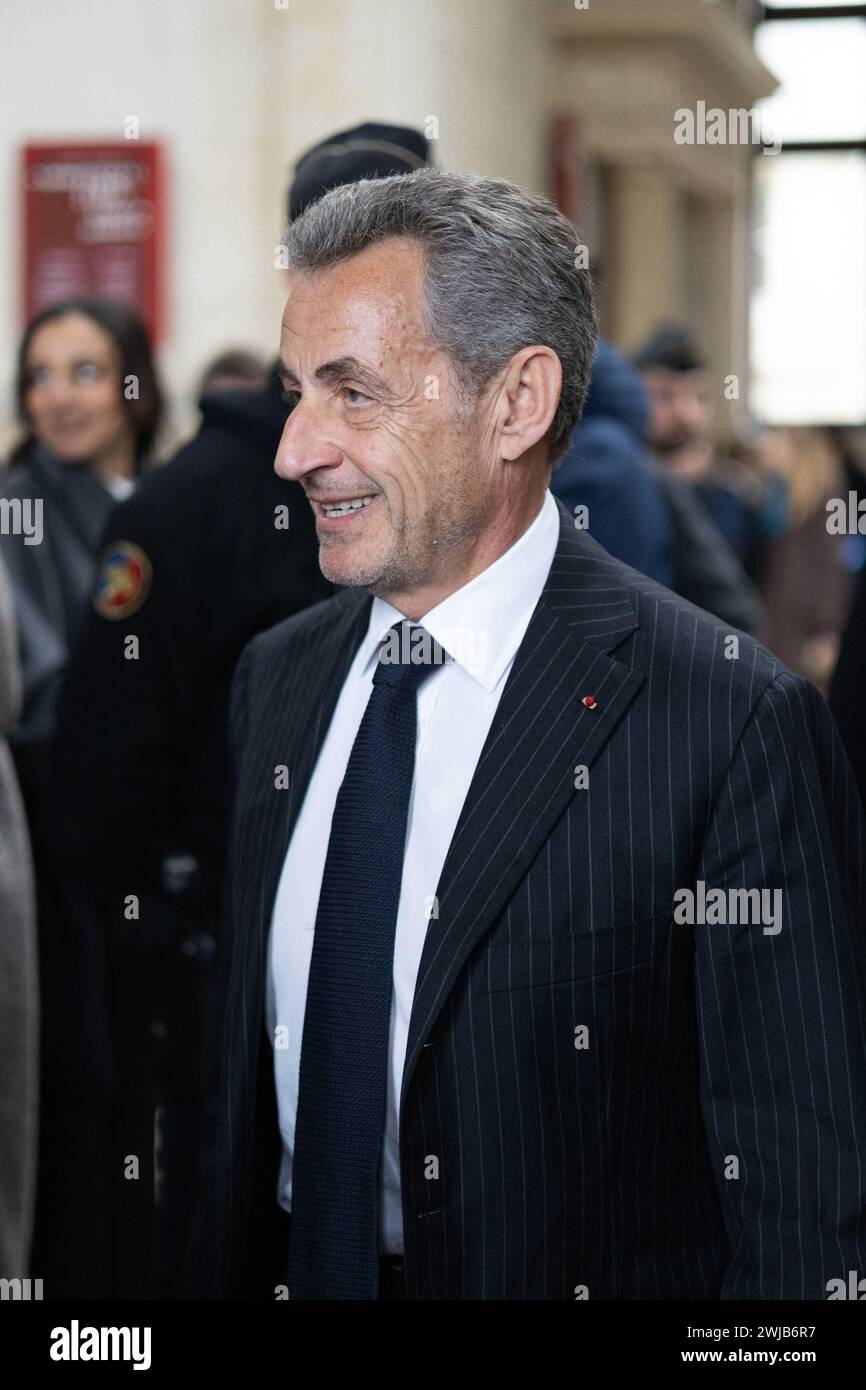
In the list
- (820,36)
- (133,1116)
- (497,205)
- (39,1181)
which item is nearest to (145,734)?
(133,1116)

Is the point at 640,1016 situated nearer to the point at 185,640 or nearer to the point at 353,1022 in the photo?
the point at 353,1022

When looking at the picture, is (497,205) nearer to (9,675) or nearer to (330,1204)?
(330,1204)

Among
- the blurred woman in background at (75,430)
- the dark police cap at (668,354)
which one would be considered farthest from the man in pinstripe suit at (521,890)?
the dark police cap at (668,354)

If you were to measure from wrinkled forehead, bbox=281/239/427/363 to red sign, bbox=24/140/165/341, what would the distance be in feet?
17.9

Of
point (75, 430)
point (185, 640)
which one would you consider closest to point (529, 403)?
point (185, 640)

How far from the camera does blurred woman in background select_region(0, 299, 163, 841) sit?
372cm

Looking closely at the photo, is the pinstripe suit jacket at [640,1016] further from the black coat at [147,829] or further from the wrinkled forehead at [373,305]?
the black coat at [147,829]

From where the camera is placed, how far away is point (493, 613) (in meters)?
1.74

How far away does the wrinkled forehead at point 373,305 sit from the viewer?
165cm

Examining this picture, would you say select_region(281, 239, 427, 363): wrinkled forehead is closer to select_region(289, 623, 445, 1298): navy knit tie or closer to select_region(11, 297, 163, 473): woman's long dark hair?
select_region(289, 623, 445, 1298): navy knit tie

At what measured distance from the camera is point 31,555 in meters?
3.70

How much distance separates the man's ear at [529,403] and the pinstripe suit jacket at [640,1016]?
0.25 m

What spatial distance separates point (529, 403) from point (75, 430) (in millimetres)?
2352

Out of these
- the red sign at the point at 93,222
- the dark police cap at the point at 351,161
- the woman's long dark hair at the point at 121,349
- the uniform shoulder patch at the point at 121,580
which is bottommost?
the uniform shoulder patch at the point at 121,580
